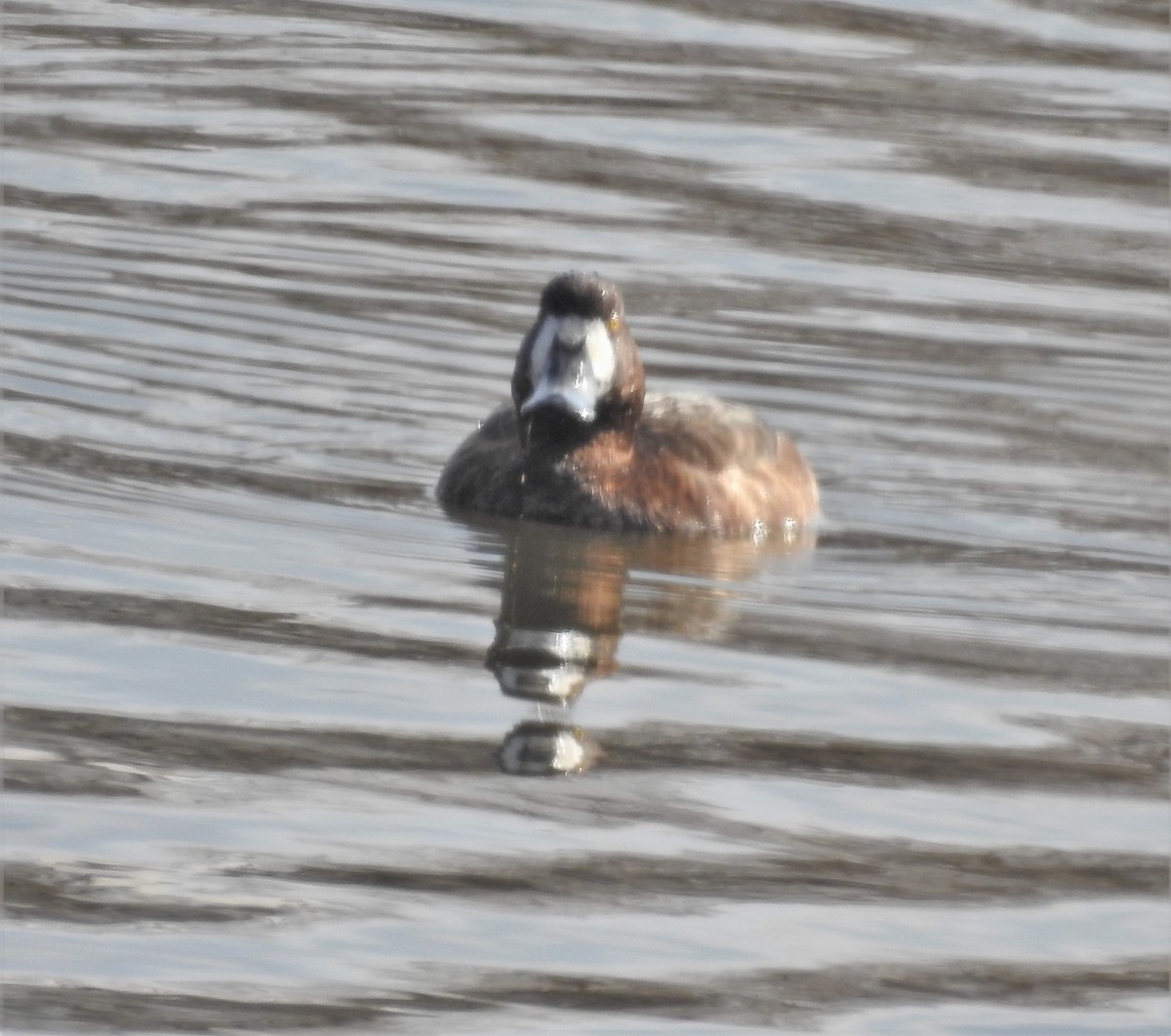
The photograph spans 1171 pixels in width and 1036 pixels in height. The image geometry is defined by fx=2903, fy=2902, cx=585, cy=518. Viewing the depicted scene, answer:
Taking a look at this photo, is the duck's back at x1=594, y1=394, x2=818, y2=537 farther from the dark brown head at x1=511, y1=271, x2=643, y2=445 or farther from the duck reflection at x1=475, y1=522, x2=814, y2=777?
the dark brown head at x1=511, y1=271, x2=643, y2=445

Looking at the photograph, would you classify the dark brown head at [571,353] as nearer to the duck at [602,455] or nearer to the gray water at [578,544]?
the duck at [602,455]

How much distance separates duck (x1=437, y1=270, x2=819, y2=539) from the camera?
9.09 m

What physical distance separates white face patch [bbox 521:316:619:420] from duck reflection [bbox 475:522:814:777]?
0.45 meters

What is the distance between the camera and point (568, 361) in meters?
9.09

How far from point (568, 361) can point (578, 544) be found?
58 centimetres

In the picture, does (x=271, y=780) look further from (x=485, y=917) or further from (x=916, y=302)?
(x=916, y=302)

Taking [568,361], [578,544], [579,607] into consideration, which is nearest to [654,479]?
[578,544]

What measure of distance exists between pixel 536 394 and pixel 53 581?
5.94ft

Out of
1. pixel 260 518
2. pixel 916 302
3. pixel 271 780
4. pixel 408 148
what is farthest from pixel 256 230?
pixel 271 780

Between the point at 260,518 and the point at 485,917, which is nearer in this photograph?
the point at 485,917

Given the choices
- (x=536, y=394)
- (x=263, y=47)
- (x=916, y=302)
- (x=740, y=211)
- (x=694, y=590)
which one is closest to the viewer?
(x=694, y=590)

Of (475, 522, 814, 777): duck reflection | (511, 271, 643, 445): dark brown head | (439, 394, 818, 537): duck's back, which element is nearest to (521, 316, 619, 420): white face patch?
(511, 271, 643, 445): dark brown head

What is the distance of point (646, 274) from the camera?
12711mm

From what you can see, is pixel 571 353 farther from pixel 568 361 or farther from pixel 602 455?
pixel 602 455
